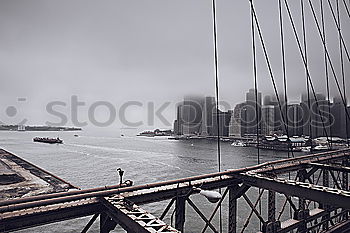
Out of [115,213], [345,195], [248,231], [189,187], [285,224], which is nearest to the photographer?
[115,213]

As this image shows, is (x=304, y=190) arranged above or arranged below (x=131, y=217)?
below

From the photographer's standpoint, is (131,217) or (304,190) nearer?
(131,217)

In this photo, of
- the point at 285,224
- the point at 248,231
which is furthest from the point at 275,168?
the point at 248,231

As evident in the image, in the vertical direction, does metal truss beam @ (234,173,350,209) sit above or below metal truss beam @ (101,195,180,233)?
below

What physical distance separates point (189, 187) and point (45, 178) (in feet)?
120

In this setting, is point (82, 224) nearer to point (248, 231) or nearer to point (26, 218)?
point (248, 231)

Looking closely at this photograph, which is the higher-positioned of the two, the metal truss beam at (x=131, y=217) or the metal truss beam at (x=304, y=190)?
the metal truss beam at (x=131, y=217)

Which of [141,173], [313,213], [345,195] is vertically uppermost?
[345,195]

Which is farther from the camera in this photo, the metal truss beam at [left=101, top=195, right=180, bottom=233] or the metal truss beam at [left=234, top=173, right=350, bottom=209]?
the metal truss beam at [left=234, top=173, right=350, bottom=209]

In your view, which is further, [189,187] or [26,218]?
[189,187]

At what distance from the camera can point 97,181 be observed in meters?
33.9

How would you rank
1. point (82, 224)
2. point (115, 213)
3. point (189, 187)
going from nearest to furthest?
1. point (115, 213)
2. point (189, 187)
3. point (82, 224)

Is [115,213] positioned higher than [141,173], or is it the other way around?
[115,213]

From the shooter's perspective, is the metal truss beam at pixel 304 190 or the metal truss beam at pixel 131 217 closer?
the metal truss beam at pixel 131 217
